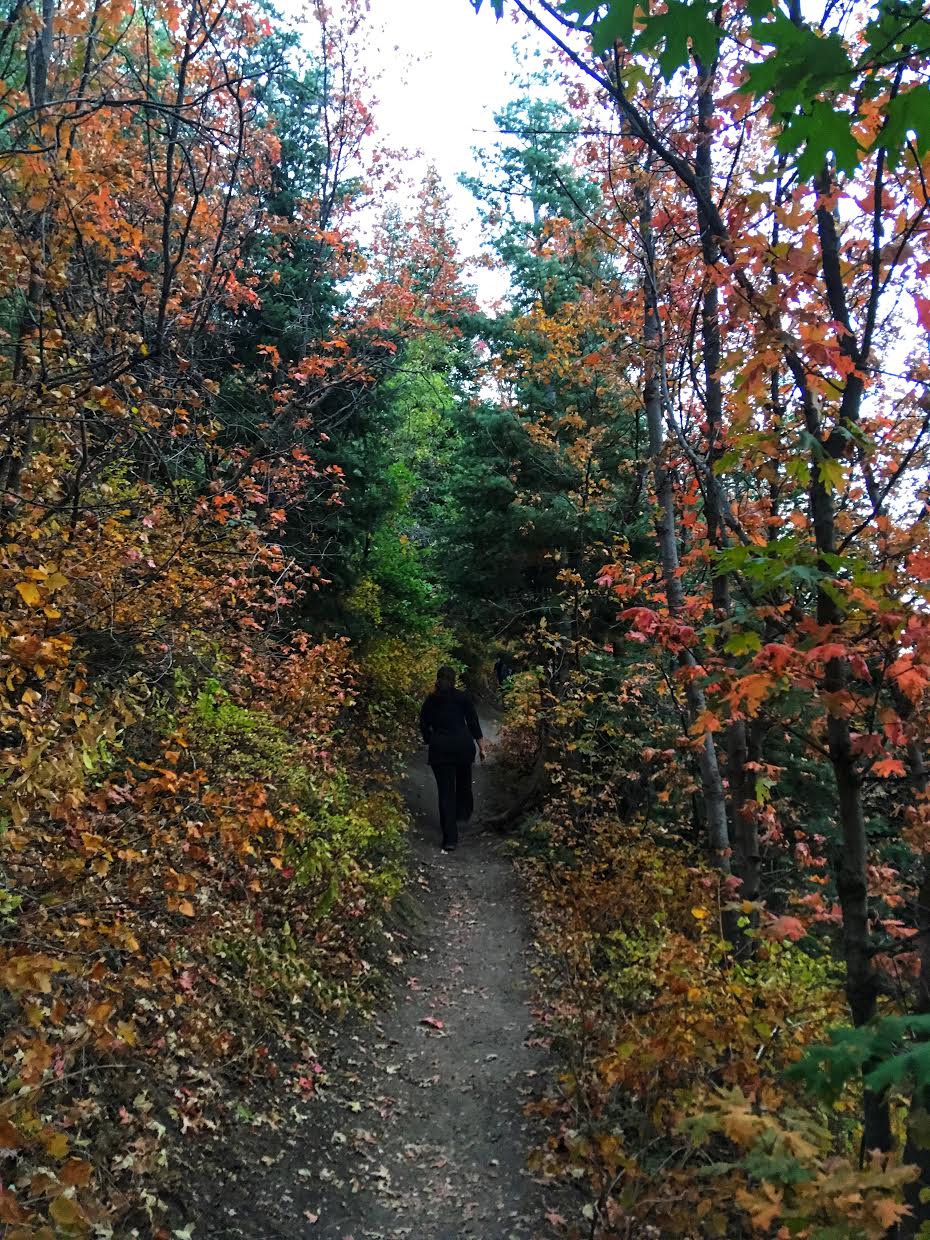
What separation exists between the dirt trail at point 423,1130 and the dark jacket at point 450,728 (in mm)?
3143

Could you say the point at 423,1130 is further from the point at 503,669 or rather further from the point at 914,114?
the point at 503,669

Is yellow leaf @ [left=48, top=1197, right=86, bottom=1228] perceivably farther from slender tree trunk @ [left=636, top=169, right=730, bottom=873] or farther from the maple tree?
slender tree trunk @ [left=636, top=169, right=730, bottom=873]

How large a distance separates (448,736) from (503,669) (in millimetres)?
10009

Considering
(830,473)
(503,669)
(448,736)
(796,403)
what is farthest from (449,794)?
(503,669)

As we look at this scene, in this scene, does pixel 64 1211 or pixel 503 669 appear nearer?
pixel 64 1211

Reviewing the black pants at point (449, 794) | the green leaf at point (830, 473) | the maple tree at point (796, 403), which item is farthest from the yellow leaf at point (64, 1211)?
the black pants at point (449, 794)

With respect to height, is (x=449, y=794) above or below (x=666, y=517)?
below

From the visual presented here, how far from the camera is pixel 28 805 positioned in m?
3.41

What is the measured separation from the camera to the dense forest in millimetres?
2809

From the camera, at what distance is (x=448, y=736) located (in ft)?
36.3

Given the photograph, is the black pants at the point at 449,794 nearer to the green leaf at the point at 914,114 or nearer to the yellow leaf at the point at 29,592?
the yellow leaf at the point at 29,592

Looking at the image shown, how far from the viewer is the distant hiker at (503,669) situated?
19.6 m

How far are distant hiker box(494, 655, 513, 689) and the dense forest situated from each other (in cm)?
673

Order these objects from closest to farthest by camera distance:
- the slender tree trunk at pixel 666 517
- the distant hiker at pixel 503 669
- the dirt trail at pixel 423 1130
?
the dirt trail at pixel 423 1130 → the slender tree trunk at pixel 666 517 → the distant hiker at pixel 503 669
